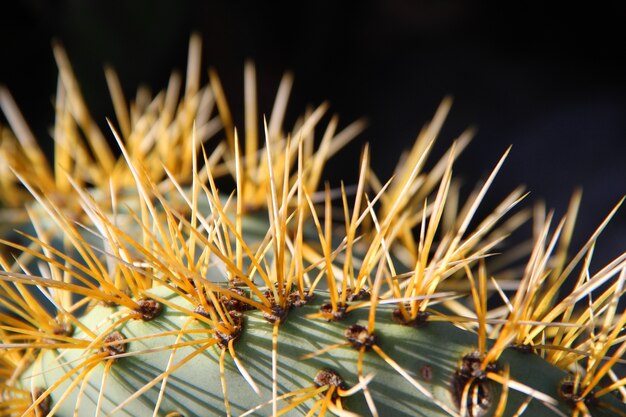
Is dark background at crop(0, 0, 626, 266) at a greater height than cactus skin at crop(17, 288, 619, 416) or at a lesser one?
greater

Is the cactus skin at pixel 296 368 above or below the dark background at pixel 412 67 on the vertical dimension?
below

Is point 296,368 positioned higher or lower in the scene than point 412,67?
lower

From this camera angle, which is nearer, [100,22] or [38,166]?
[38,166]

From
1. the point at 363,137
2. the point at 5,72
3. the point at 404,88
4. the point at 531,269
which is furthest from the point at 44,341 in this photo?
the point at 404,88

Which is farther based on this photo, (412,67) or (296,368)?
(412,67)

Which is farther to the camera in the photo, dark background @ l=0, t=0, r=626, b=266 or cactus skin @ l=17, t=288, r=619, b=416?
dark background @ l=0, t=0, r=626, b=266

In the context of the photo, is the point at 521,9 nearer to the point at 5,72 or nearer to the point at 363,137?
the point at 363,137

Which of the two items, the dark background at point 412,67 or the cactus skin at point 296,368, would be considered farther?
the dark background at point 412,67

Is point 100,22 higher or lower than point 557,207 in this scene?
higher
